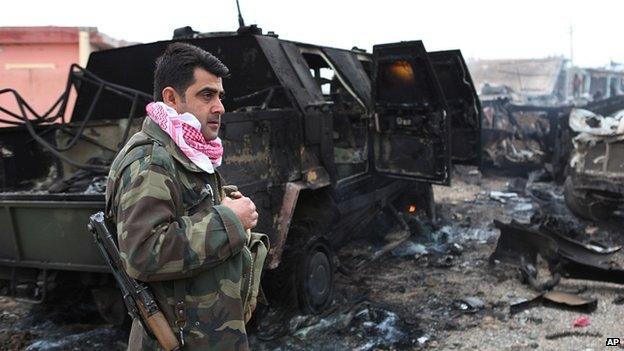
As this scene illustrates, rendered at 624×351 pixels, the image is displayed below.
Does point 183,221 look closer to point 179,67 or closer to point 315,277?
point 179,67

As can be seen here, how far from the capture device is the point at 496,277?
4.90 metres

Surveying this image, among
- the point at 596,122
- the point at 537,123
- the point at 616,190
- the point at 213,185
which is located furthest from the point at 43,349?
the point at 537,123

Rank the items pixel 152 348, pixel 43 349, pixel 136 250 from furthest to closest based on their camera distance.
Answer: pixel 43 349 → pixel 152 348 → pixel 136 250

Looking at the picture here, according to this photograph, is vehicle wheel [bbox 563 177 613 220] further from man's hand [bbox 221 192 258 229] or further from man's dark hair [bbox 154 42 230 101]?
man's dark hair [bbox 154 42 230 101]

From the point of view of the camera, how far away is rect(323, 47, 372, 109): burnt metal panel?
5523 mm

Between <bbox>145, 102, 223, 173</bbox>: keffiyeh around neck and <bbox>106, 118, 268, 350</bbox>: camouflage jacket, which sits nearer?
<bbox>106, 118, 268, 350</bbox>: camouflage jacket

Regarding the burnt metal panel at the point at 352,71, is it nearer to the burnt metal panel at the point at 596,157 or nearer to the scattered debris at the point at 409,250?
the scattered debris at the point at 409,250

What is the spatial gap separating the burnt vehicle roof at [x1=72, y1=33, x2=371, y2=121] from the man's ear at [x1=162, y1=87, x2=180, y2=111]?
2.58 metres

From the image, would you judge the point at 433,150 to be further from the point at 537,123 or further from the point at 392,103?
the point at 537,123

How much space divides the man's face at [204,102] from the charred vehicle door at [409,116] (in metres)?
3.31

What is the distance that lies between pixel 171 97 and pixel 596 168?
5.84m

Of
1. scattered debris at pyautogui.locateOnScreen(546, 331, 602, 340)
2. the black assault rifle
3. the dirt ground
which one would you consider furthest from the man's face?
scattered debris at pyautogui.locateOnScreen(546, 331, 602, 340)

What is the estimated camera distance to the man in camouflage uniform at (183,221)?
1411mm

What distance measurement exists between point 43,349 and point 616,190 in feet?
19.0
